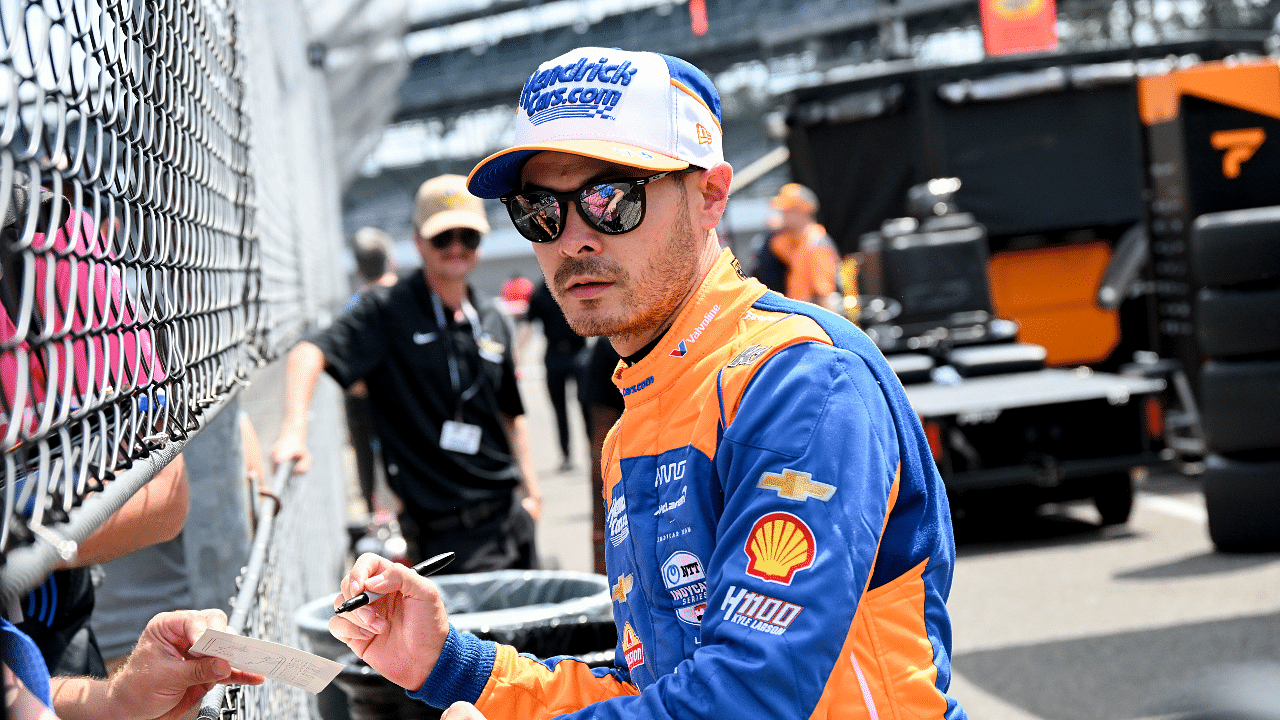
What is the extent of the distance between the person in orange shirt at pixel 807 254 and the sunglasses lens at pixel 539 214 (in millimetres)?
8651

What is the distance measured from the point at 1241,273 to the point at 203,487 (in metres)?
5.93

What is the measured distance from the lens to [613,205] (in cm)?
189

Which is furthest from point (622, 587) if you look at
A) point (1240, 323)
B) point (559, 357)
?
point (559, 357)

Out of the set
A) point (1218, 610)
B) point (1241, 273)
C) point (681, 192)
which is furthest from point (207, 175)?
point (1241, 273)

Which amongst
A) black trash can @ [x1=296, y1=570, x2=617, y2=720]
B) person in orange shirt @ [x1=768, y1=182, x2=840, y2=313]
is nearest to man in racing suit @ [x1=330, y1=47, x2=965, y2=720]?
black trash can @ [x1=296, y1=570, x2=617, y2=720]

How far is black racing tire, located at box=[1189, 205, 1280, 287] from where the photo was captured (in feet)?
22.4

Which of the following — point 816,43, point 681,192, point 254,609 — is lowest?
point 254,609

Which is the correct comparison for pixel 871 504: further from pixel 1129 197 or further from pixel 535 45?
pixel 535 45

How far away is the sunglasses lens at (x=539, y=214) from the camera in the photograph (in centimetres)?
195

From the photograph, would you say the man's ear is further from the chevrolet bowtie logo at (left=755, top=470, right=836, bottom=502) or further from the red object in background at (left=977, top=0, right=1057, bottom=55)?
the red object in background at (left=977, top=0, right=1057, bottom=55)

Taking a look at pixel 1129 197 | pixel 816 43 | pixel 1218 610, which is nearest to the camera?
pixel 1218 610

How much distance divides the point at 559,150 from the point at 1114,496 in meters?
7.12

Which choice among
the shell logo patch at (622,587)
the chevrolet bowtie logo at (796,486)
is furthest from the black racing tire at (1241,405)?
the chevrolet bowtie logo at (796,486)

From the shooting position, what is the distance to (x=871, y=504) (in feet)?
5.08
